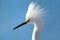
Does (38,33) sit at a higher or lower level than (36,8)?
lower

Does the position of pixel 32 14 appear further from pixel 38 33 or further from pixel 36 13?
pixel 38 33

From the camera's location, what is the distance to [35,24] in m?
2.01

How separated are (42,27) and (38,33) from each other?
0.16 feet

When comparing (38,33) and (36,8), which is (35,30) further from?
(36,8)

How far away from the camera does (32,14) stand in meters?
2.04

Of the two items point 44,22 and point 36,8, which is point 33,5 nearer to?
point 36,8

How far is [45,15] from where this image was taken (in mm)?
2010

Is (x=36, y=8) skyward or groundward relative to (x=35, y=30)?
skyward

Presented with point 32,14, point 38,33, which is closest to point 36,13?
point 32,14

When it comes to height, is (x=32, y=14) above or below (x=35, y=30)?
above

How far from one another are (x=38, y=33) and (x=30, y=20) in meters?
0.13

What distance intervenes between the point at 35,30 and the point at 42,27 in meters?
0.05

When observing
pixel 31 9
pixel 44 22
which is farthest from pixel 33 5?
pixel 44 22

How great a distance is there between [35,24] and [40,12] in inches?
3.9
